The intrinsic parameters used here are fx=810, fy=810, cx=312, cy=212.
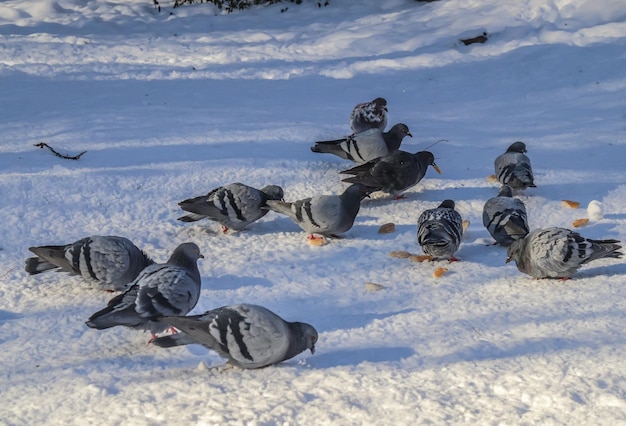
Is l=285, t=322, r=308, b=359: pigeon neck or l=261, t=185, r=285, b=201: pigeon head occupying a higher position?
l=261, t=185, r=285, b=201: pigeon head

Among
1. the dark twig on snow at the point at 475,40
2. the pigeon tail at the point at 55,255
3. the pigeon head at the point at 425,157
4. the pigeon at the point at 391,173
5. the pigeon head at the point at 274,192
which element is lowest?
the pigeon tail at the point at 55,255

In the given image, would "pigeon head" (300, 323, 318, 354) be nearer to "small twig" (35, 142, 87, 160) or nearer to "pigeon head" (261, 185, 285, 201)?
"pigeon head" (261, 185, 285, 201)

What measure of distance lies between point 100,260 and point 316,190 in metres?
2.39

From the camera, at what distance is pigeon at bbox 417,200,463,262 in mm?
5277

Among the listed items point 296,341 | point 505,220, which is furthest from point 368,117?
point 296,341

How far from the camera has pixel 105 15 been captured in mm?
11961

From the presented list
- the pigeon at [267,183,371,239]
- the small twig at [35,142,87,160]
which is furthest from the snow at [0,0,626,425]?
Answer: the pigeon at [267,183,371,239]

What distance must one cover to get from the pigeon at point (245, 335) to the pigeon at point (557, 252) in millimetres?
1785

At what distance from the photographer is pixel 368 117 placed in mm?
7742

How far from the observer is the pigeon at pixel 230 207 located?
5715 millimetres

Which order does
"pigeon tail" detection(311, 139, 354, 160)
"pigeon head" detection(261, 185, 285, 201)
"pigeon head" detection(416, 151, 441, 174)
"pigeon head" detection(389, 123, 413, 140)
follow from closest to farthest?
"pigeon head" detection(261, 185, 285, 201) → "pigeon head" detection(416, 151, 441, 174) → "pigeon tail" detection(311, 139, 354, 160) → "pigeon head" detection(389, 123, 413, 140)

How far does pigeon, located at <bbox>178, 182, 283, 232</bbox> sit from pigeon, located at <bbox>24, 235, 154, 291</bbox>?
2.96 ft

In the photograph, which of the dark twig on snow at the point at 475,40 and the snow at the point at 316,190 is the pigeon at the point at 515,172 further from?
the dark twig on snow at the point at 475,40

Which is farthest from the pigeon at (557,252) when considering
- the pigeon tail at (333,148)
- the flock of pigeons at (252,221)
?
the pigeon tail at (333,148)
